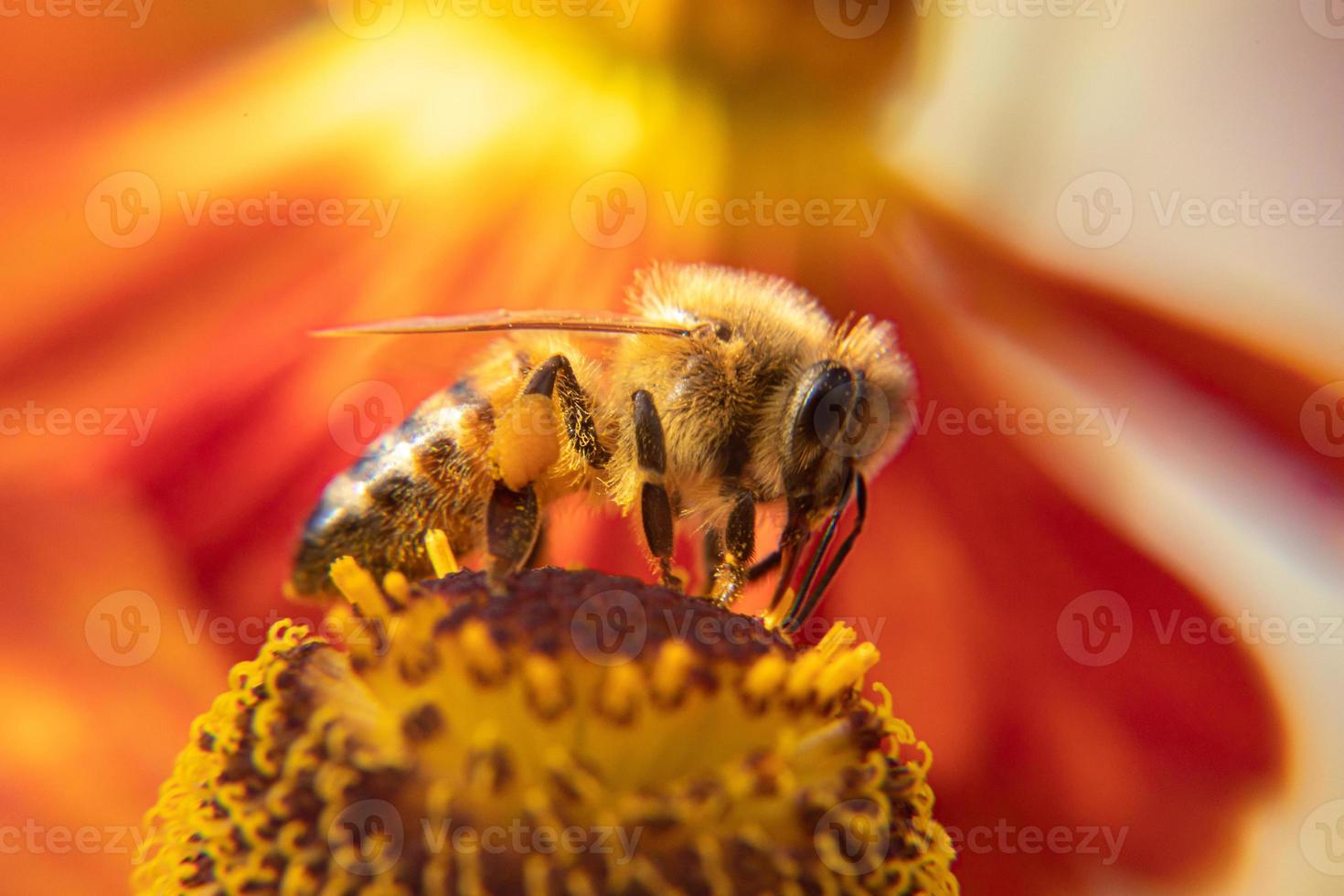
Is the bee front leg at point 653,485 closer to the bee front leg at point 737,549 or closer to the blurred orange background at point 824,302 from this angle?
the bee front leg at point 737,549

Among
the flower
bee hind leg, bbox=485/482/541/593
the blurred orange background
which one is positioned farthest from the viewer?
the blurred orange background

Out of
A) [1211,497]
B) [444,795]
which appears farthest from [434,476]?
[1211,497]

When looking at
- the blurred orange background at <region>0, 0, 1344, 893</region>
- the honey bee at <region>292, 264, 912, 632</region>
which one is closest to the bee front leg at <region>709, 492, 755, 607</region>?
the honey bee at <region>292, 264, 912, 632</region>

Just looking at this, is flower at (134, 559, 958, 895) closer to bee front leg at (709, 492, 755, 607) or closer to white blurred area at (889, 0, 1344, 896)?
bee front leg at (709, 492, 755, 607)

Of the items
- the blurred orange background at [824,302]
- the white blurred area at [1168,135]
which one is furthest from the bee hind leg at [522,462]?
the white blurred area at [1168,135]

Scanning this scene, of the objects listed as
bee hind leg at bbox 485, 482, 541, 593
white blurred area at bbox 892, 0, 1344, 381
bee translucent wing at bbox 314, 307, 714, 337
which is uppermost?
white blurred area at bbox 892, 0, 1344, 381

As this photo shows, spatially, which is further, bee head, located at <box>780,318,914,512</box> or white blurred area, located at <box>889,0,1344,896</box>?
white blurred area, located at <box>889,0,1344,896</box>

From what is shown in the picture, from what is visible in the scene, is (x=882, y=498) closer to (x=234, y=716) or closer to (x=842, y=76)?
(x=842, y=76)
